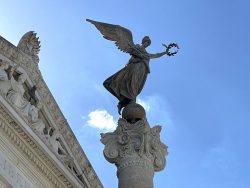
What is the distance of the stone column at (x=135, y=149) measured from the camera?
26.2 feet

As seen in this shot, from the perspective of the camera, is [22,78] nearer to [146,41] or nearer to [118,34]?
[118,34]

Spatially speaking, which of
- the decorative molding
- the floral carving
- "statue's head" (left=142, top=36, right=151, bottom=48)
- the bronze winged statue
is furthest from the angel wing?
the decorative molding

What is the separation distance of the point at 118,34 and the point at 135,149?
8.73 ft

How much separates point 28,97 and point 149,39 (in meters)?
6.66

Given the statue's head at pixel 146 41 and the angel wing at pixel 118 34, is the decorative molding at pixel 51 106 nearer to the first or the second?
the angel wing at pixel 118 34

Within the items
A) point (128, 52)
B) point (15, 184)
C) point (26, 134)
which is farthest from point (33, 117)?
point (128, 52)

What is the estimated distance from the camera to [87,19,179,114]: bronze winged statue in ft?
30.4

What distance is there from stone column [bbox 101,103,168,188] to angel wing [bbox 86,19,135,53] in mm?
1637

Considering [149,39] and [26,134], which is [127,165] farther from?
[26,134]

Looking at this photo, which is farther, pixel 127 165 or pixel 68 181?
pixel 68 181

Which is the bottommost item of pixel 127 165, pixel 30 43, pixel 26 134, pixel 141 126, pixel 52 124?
pixel 127 165

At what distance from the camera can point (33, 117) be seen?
1517 cm

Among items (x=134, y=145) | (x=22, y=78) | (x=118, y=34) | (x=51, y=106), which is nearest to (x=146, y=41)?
(x=118, y=34)

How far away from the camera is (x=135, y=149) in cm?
824
